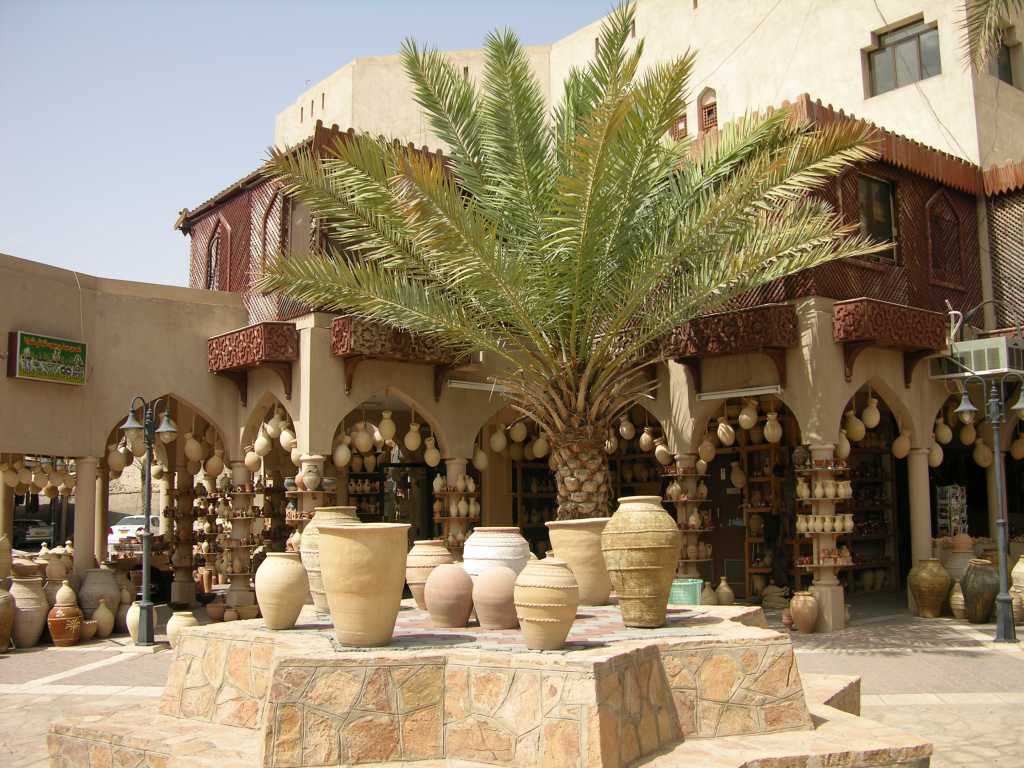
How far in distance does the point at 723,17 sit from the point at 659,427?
1061cm

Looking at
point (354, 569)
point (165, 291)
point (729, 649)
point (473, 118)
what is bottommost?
point (729, 649)

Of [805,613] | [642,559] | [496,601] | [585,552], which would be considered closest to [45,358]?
[585,552]

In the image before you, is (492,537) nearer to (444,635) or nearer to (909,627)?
(444,635)

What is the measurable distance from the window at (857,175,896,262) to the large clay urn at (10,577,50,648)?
12.0 metres

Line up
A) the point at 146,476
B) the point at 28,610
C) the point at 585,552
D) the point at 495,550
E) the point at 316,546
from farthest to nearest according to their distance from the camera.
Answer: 1. the point at 28,610
2. the point at 146,476
3. the point at 585,552
4. the point at 316,546
5. the point at 495,550

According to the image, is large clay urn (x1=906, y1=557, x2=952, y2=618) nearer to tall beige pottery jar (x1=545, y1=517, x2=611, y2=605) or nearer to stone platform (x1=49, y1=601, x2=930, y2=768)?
tall beige pottery jar (x1=545, y1=517, x2=611, y2=605)

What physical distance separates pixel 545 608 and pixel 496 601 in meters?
1.27

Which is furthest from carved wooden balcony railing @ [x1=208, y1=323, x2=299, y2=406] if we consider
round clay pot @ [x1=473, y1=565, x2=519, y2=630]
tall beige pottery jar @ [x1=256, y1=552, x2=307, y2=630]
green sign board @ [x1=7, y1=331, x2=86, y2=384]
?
round clay pot @ [x1=473, y1=565, x2=519, y2=630]

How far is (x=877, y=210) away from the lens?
14.2 meters

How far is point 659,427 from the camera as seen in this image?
16.1 m

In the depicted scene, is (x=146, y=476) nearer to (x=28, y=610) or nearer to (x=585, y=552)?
(x=28, y=610)

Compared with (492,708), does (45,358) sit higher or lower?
higher

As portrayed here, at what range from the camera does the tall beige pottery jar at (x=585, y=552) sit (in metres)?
8.20

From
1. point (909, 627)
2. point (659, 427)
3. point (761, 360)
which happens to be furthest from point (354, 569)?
point (659, 427)
